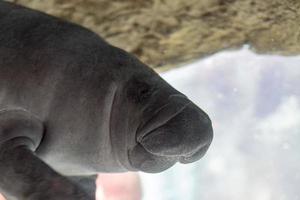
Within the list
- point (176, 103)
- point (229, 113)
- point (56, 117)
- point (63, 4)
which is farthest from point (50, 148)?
point (229, 113)

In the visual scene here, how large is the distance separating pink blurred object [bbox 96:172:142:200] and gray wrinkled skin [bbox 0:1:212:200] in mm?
1183

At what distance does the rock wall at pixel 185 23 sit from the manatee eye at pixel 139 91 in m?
0.81

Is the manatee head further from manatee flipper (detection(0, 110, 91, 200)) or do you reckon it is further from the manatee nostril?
manatee flipper (detection(0, 110, 91, 200))

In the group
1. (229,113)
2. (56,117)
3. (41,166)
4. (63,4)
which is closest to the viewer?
Answer: (41,166)

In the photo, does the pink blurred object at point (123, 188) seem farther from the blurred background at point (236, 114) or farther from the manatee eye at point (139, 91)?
the manatee eye at point (139, 91)

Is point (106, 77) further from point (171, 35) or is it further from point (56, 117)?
point (171, 35)

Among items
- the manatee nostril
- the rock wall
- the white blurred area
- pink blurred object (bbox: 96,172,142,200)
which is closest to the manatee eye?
the manatee nostril

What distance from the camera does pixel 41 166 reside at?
1079 mm

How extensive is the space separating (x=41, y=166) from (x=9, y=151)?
0.10m

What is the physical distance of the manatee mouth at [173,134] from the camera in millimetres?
1141

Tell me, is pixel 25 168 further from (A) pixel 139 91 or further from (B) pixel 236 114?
(B) pixel 236 114

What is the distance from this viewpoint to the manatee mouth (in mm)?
1141

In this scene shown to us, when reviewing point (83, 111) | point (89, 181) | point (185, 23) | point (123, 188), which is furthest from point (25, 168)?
point (123, 188)

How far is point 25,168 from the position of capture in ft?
3.54
